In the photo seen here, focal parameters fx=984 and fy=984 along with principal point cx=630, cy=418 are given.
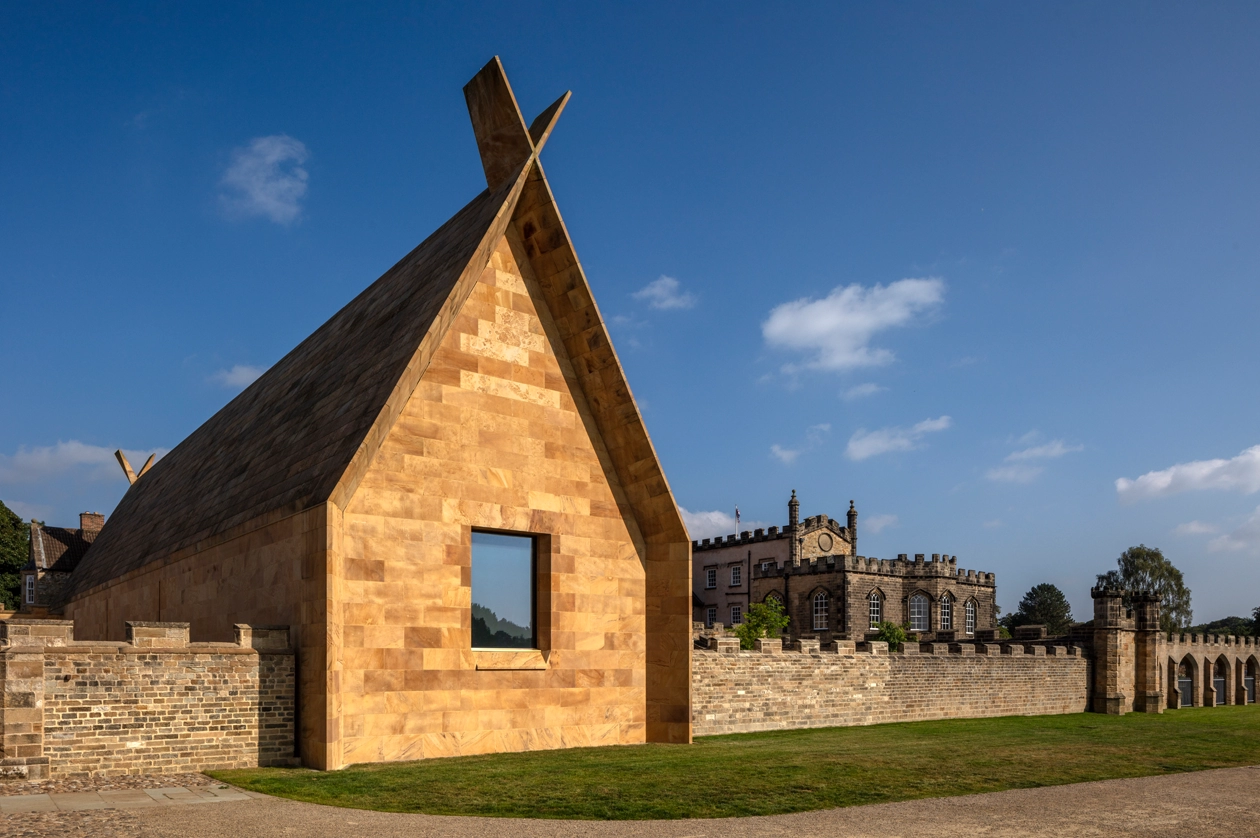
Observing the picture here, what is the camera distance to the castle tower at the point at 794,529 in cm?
7394

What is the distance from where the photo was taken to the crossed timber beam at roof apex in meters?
19.1

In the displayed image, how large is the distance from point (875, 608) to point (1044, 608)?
46581 mm

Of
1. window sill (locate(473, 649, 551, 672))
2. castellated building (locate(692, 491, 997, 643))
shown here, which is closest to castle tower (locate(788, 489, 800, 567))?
castellated building (locate(692, 491, 997, 643))

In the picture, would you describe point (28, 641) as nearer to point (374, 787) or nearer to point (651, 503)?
point (374, 787)

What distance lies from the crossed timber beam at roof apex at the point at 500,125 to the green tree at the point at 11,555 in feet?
198

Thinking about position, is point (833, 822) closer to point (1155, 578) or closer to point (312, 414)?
point (312, 414)

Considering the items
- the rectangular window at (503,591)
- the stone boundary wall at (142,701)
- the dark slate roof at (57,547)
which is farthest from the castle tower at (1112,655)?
the dark slate roof at (57,547)

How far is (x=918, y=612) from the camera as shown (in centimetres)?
7075

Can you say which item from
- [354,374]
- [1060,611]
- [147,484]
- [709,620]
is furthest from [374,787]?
[1060,611]

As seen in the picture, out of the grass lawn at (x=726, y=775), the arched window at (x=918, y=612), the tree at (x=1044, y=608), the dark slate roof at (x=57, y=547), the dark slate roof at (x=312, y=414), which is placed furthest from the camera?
the tree at (x=1044, y=608)

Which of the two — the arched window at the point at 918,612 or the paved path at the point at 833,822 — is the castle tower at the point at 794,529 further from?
the paved path at the point at 833,822

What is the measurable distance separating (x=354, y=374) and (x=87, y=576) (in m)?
20.5

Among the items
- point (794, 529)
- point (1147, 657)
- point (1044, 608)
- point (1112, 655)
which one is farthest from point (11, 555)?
point (1044, 608)

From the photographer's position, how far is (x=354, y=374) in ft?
61.3
